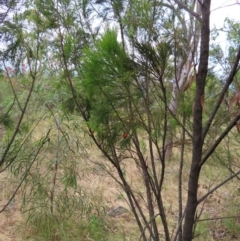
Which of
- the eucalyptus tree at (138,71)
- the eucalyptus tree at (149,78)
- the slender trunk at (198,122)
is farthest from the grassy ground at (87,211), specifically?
the slender trunk at (198,122)

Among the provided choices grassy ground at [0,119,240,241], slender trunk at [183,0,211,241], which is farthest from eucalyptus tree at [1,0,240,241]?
grassy ground at [0,119,240,241]

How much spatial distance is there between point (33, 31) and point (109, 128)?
0.58 m

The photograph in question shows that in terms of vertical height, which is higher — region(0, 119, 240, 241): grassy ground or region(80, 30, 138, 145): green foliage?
region(80, 30, 138, 145): green foliage

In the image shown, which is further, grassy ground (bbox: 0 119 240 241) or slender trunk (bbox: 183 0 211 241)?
grassy ground (bbox: 0 119 240 241)

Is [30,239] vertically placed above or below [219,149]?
below

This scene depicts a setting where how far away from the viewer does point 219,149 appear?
2344 mm

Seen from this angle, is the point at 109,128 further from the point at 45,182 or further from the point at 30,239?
the point at 30,239

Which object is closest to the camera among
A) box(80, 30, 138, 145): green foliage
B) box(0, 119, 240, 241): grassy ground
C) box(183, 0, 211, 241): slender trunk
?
box(183, 0, 211, 241): slender trunk

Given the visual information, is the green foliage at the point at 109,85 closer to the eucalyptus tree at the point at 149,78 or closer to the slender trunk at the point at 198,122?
the eucalyptus tree at the point at 149,78

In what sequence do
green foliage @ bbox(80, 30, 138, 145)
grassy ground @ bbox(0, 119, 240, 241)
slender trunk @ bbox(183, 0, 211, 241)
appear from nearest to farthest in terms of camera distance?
slender trunk @ bbox(183, 0, 211, 241)
green foliage @ bbox(80, 30, 138, 145)
grassy ground @ bbox(0, 119, 240, 241)

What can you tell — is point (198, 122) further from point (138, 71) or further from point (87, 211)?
point (87, 211)

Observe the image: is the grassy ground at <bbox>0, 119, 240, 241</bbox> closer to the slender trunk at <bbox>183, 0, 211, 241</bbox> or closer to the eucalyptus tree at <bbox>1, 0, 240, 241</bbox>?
the eucalyptus tree at <bbox>1, 0, 240, 241</bbox>

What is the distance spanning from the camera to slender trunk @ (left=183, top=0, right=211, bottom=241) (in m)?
1.04

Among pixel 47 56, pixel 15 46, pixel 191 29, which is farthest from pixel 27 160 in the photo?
pixel 191 29
